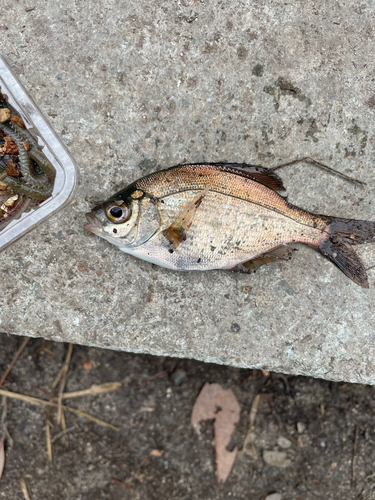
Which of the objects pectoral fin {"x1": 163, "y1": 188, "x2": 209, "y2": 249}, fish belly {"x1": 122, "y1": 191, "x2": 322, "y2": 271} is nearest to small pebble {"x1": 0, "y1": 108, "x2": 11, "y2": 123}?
fish belly {"x1": 122, "y1": 191, "x2": 322, "y2": 271}

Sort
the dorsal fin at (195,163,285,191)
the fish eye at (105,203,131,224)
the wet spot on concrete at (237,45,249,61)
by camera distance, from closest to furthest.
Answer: the fish eye at (105,203,131,224) < the dorsal fin at (195,163,285,191) < the wet spot on concrete at (237,45,249,61)

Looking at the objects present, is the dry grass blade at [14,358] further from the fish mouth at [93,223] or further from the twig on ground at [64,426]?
the fish mouth at [93,223]

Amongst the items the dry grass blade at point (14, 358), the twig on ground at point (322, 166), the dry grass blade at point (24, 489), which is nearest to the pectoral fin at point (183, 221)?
the twig on ground at point (322, 166)

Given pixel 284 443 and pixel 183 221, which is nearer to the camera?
pixel 183 221

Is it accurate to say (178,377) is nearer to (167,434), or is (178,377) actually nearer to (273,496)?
(167,434)

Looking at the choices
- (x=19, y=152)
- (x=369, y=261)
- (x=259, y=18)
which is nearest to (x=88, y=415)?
(x=19, y=152)

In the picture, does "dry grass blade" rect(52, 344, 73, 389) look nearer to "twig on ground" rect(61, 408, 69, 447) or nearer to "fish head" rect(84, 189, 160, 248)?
"twig on ground" rect(61, 408, 69, 447)

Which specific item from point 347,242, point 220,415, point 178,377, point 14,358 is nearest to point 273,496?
point 220,415
